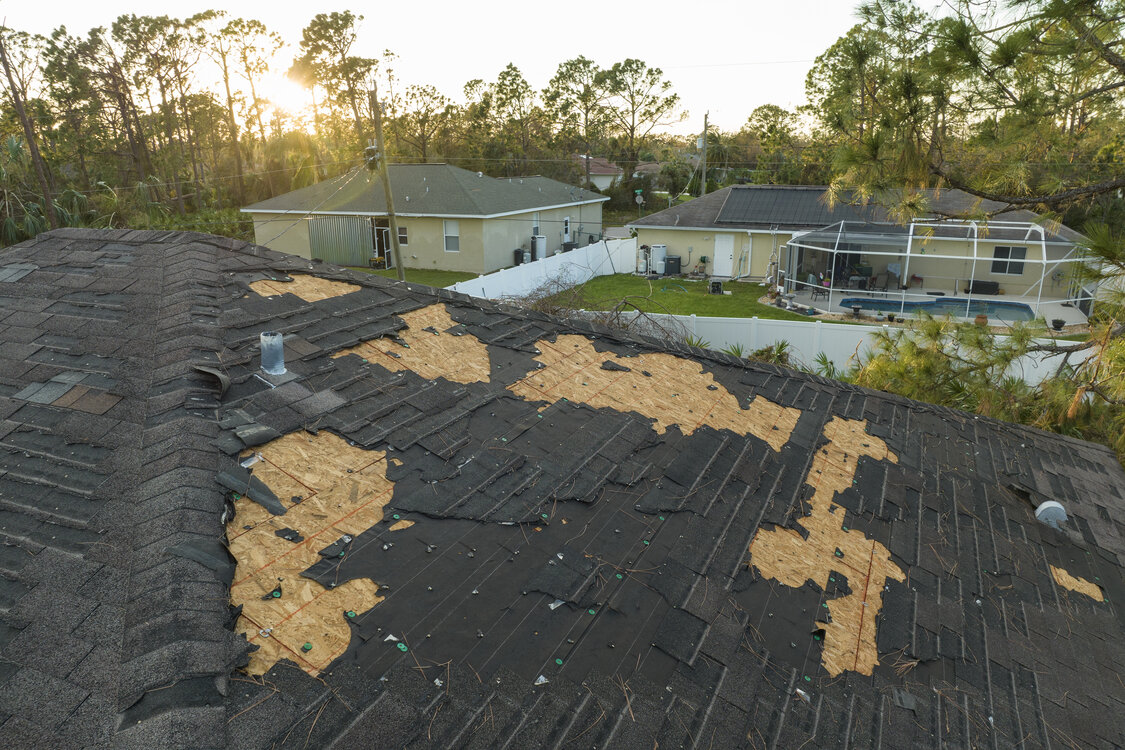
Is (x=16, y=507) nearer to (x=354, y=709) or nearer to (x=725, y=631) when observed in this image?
(x=354, y=709)

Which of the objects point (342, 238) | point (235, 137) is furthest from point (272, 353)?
point (235, 137)

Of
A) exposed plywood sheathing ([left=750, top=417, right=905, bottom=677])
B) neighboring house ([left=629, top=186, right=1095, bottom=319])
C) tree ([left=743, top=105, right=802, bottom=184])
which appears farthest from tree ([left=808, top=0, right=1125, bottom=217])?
tree ([left=743, top=105, right=802, bottom=184])

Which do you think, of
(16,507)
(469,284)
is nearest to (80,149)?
(469,284)

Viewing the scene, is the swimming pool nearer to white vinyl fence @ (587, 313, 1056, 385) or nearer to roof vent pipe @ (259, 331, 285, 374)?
white vinyl fence @ (587, 313, 1056, 385)

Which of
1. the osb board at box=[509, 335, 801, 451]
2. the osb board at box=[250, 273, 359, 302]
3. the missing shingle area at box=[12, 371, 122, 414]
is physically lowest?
the osb board at box=[509, 335, 801, 451]

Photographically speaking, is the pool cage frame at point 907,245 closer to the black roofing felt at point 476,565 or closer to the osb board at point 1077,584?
the osb board at point 1077,584

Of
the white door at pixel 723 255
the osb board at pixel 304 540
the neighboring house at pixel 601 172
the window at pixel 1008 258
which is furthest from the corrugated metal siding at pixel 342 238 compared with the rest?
the neighboring house at pixel 601 172
